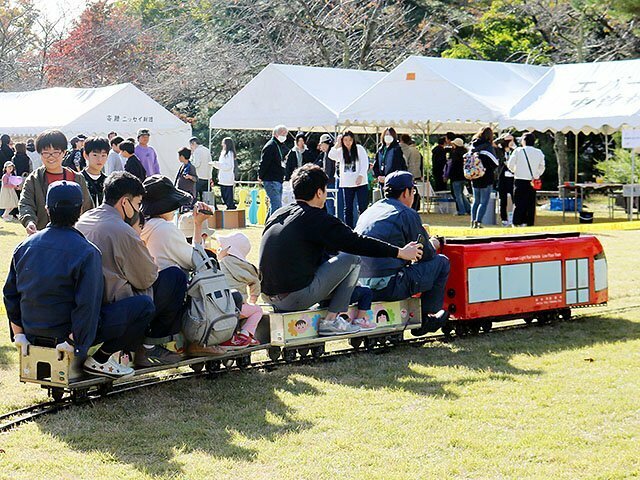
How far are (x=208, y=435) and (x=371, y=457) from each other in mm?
1019

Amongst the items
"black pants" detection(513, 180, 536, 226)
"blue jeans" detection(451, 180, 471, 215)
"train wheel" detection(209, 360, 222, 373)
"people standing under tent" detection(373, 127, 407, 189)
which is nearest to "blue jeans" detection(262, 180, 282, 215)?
"people standing under tent" detection(373, 127, 407, 189)

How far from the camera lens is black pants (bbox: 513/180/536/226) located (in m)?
19.9

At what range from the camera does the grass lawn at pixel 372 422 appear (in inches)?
201

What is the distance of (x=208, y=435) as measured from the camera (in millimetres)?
5723

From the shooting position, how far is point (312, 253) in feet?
25.3

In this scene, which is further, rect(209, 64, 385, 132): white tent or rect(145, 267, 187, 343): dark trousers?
rect(209, 64, 385, 132): white tent

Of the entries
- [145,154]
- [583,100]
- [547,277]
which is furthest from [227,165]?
[547,277]

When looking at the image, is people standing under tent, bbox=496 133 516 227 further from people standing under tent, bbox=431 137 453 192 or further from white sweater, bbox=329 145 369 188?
white sweater, bbox=329 145 369 188

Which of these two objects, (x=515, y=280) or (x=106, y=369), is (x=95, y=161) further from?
(x=515, y=280)

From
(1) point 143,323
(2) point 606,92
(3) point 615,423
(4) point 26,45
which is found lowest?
(3) point 615,423

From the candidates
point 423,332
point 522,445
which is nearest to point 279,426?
point 522,445

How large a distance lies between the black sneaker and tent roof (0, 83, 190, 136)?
20.6 meters

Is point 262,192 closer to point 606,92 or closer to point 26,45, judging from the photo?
point 606,92

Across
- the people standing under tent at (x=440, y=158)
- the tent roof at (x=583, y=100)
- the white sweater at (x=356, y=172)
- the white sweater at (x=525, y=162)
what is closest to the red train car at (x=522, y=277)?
the white sweater at (x=356, y=172)
